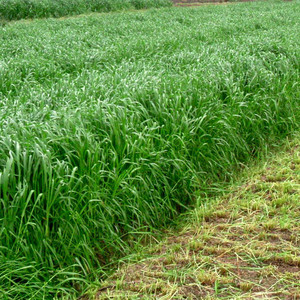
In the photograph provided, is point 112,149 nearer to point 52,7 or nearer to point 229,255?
point 229,255

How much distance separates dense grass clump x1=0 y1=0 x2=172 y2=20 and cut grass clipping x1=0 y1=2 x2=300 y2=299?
1250 cm

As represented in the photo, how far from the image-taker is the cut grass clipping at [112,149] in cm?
252

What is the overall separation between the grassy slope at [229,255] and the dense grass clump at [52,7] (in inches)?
633

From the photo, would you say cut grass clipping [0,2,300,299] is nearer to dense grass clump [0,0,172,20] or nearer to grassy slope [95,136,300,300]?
grassy slope [95,136,300,300]

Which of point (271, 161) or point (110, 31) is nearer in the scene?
point (271, 161)

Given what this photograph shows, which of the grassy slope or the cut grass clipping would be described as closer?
the grassy slope

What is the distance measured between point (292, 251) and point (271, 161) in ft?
5.48

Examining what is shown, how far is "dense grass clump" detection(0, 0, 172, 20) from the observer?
17188 mm

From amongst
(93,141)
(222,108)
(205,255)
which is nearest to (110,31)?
(222,108)

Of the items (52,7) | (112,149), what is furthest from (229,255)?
(52,7)

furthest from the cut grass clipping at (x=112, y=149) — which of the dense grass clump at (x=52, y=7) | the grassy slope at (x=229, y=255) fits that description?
the dense grass clump at (x=52, y=7)

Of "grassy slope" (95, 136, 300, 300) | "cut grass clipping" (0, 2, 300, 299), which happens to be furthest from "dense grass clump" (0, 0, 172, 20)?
"grassy slope" (95, 136, 300, 300)

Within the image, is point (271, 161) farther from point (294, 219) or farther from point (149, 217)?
point (149, 217)

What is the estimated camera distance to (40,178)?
2.69 metres
